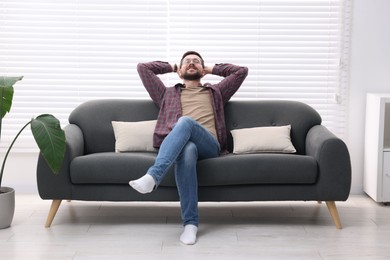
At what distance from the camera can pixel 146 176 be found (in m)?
3.88

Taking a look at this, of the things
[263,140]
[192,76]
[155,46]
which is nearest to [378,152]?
[263,140]

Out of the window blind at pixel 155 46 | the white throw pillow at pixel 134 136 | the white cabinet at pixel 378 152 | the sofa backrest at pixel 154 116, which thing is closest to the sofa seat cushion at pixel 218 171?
the white throw pillow at pixel 134 136

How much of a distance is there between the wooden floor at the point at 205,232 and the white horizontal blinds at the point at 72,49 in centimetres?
83

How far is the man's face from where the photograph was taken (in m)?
4.73

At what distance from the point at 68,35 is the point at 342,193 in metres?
2.47

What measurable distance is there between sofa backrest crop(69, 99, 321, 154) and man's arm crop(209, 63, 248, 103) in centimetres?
14

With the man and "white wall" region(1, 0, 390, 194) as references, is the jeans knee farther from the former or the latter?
"white wall" region(1, 0, 390, 194)

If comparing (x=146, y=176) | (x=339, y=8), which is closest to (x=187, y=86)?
(x=146, y=176)

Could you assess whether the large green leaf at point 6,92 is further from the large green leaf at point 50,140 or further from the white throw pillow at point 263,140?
the white throw pillow at point 263,140

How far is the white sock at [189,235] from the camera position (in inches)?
153

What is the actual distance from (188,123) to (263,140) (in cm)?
67

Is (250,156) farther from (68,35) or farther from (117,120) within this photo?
(68,35)

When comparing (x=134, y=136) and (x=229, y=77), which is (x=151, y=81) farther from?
(x=229, y=77)

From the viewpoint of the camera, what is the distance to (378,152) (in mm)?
4922
